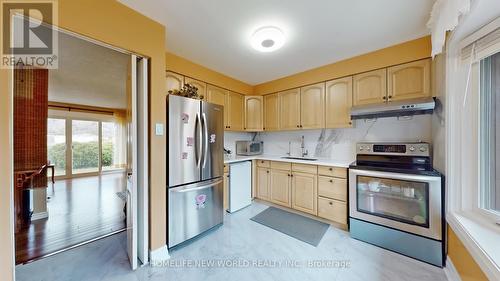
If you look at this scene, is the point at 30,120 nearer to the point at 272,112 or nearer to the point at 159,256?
the point at 159,256

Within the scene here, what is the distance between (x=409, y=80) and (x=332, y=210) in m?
1.88

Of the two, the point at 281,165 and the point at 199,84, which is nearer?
the point at 199,84

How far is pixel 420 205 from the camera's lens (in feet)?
6.03

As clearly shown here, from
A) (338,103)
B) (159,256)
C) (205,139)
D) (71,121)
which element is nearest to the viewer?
(159,256)

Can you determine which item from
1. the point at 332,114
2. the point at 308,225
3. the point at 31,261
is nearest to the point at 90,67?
the point at 31,261

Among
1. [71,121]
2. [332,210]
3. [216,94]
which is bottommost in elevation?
[332,210]

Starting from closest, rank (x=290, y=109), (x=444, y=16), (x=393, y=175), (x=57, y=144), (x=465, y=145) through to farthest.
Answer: (x=444, y=16), (x=465, y=145), (x=393, y=175), (x=290, y=109), (x=57, y=144)

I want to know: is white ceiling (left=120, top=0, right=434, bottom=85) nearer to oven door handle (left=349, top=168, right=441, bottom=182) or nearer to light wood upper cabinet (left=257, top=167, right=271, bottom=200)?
oven door handle (left=349, top=168, right=441, bottom=182)

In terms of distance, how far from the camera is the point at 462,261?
138 centimetres

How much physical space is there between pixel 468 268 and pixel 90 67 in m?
4.91

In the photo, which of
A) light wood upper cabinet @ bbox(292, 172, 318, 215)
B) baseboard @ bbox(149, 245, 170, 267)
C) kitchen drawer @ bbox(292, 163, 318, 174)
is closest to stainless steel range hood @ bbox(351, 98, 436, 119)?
kitchen drawer @ bbox(292, 163, 318, 174)

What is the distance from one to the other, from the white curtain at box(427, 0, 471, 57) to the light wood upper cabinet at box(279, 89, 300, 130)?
176cm

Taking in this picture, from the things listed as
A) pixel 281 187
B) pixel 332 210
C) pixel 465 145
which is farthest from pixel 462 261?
pixel 281 187

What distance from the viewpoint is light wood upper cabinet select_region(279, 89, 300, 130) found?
3.13 m
